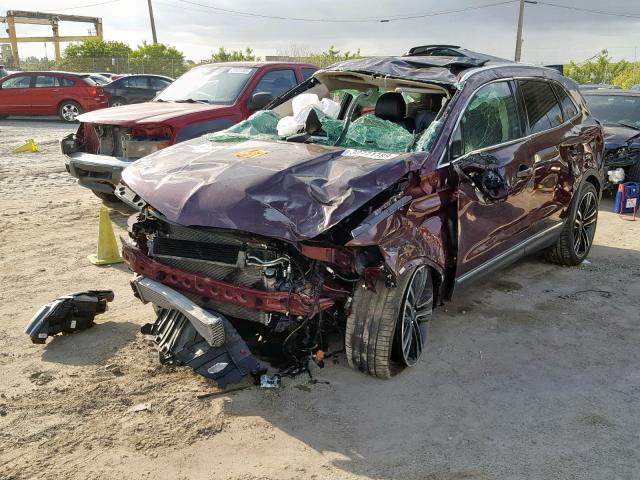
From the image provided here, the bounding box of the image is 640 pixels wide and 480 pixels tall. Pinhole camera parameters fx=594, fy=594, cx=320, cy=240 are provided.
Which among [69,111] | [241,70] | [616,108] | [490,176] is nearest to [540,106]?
[490,176]

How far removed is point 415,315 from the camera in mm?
3861

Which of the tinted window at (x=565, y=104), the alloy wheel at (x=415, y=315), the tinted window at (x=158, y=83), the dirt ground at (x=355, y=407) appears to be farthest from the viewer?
the tinted window at (x=158, y=83)

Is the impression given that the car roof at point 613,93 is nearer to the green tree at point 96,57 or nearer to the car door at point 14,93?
the car door at point 14,93

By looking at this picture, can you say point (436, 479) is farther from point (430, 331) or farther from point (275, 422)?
point (430, 331)

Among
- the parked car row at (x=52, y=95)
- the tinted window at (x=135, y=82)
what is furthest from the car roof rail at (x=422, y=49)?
the tinted window at (x=135, y=82)

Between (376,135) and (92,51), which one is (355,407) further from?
(92,51)

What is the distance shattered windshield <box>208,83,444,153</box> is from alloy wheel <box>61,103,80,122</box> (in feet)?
51.5

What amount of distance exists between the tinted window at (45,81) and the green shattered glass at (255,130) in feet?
52.4

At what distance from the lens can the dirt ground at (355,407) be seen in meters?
2.96

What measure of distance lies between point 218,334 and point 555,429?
6.40 ft

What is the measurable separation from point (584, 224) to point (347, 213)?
3877 mm

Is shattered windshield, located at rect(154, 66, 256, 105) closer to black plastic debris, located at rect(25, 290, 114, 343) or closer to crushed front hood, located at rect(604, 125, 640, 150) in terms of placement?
black plastic debris, located at rect(25, 290, 114, 343)

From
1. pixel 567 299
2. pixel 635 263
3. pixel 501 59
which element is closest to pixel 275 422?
pixel 567 299

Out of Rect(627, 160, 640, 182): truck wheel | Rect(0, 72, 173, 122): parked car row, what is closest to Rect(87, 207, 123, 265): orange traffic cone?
Rect(627, 160, 640, 182): truck wheel
